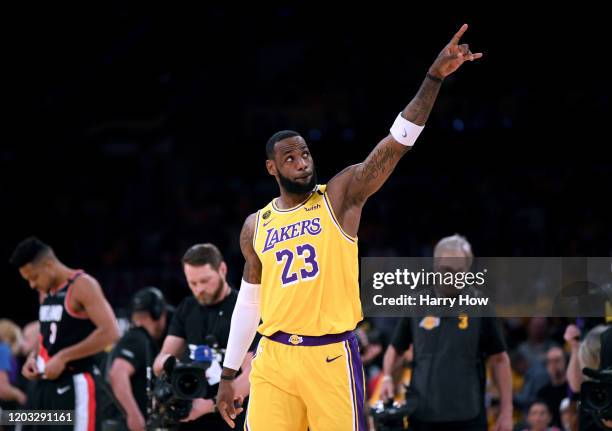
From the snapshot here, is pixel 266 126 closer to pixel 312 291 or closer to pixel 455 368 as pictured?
pixel 455 368

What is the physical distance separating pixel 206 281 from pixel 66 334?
1238 millimetres

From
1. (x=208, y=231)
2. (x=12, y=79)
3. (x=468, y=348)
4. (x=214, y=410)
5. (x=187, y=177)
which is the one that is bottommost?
(x=214, y=410)

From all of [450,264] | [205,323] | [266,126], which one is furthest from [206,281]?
[266,126]

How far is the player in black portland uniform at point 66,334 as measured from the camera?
6.54m

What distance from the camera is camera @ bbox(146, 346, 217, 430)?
18.6 ft

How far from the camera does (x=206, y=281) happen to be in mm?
5973

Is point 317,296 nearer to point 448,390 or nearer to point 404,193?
point 448,390

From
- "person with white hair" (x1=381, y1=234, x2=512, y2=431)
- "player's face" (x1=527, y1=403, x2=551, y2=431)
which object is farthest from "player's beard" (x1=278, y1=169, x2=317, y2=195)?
"player's face" (x1=527, y1=403, x2=551, y2=431)

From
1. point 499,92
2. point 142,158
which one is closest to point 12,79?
point 142,158

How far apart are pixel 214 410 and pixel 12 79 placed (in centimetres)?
961

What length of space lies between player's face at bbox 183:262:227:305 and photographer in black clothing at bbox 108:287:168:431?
3.32ft

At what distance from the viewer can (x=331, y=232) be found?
4.60 meters

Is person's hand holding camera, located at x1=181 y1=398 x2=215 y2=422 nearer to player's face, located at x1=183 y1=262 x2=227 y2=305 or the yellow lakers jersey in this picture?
player's face, located at x1=183 y1=262 x2=227 y2=305

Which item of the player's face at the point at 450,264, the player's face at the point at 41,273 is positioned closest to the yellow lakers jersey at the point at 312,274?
the player's face at the point at 450,264
